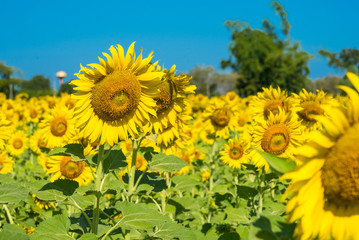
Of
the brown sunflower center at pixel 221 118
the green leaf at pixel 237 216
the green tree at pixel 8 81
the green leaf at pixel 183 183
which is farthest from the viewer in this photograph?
the green tree at pixel 8 81

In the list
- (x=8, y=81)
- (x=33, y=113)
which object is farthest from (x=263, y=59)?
(x=33, y=113)

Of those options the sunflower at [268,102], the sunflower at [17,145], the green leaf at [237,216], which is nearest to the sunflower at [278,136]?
the green leaf at [237,216]

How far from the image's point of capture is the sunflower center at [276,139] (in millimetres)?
3422

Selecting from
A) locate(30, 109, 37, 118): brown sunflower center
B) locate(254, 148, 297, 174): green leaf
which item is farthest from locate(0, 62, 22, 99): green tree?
locate(254, 148, 297, 174): green leaf

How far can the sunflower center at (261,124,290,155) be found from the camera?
342 centimetres

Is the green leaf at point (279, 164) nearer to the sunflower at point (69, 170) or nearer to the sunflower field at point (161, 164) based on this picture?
the sunflower field at point (161, 164)

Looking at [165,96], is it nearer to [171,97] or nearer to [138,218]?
[171,97]

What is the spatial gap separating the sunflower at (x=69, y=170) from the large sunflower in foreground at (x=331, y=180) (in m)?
3.10

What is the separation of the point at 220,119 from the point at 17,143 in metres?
3.77

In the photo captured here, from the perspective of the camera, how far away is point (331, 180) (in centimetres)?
113

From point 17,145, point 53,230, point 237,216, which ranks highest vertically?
point 17,145

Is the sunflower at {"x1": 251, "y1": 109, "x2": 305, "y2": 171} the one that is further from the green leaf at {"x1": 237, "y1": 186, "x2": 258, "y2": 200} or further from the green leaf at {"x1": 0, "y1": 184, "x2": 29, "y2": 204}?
the green leaf at {"x1": 0, "y1": 184, "x2": 29, "y2": 204}

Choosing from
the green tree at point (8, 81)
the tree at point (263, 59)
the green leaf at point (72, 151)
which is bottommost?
the green leaf at point (72, 151)

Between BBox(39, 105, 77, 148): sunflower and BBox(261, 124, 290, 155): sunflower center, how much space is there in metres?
2.49
